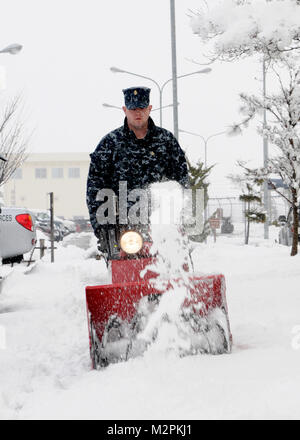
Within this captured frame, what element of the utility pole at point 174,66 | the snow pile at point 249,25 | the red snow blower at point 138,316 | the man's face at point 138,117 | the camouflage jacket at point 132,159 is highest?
the utility pole at point 174,66

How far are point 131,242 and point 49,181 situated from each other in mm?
60740

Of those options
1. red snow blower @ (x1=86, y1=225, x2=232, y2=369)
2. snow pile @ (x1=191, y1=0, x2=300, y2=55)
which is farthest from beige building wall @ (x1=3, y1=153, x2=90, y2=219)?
red snow blower @ (x1=86, y1=225, x2=232, y2=369)

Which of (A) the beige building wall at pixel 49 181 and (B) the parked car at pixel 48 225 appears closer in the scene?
(B) the parked car at pixel 48 225

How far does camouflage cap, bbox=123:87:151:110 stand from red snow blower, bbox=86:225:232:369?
1598mm

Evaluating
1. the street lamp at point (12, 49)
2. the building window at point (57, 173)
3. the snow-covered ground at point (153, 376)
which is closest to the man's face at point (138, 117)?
the snow-covered ground at point (153, 376)

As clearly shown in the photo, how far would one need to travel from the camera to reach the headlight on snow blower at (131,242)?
3.45m

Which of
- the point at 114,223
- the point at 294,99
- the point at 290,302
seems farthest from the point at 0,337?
the point at 294,99

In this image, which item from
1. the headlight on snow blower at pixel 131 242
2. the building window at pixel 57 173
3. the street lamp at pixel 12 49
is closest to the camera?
the headlight on snow blower at pixel 131 242

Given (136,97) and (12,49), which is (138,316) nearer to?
(136,97)

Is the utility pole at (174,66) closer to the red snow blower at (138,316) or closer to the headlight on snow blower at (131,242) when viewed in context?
the headlight on snow blower at (131,242)

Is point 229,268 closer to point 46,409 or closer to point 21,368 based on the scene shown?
point 21,368

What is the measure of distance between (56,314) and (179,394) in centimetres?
299

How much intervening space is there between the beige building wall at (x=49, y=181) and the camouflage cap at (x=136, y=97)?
5798cm

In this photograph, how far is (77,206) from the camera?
61.1 m
